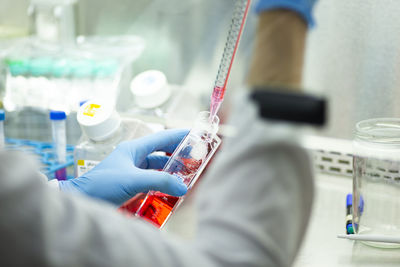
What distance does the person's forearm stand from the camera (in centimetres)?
61

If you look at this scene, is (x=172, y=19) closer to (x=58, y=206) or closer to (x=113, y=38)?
(x=113, y=38)

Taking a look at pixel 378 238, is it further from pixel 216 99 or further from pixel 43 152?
pixel 43 152

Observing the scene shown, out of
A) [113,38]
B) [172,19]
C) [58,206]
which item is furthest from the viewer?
[113,38]

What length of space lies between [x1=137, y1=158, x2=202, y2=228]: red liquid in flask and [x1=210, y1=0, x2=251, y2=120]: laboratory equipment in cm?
15

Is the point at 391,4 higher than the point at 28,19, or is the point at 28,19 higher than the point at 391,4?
the point at 391,4

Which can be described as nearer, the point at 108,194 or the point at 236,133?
the point at 236,133

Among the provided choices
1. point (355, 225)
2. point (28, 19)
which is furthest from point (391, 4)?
point (28, 19)

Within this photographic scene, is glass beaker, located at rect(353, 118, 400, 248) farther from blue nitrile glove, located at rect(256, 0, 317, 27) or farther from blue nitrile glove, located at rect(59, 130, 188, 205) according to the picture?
blue nitrile glove, located at rect(256, 0, 317, 27)

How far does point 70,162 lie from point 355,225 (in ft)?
3.27

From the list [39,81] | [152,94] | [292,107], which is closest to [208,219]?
[292,107]

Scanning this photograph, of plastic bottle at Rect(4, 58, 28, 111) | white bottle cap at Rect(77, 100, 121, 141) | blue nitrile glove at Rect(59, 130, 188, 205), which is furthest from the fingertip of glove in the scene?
plastic bottle at Rect(4, 58, 28, 111)

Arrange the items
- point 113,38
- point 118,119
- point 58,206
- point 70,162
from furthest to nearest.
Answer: point 113,38 < point 70,162 < point 118,119 < point 58,206

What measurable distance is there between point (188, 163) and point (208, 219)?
1.94 ft

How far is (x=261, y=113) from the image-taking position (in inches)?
Answer: 22.5
